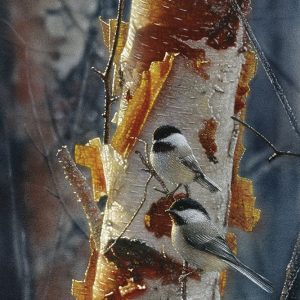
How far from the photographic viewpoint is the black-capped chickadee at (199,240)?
537mm

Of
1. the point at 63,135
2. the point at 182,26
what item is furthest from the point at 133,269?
the point at 63,135

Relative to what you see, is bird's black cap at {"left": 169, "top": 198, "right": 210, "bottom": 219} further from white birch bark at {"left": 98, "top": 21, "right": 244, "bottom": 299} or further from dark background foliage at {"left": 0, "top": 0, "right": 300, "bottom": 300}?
dark background foliage at {"left": 0, "top": 0, "right": 300, "bottom": 300}

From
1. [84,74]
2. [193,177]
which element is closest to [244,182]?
[193,177]

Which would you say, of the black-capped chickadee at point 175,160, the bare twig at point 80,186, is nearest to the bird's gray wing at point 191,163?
the black-capped chickadee at point 175,160

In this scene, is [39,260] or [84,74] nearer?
[84,74]

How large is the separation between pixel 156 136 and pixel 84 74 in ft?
4.30

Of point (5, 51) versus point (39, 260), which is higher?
point (5, 51)

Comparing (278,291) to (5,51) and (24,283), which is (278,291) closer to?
(24,283)

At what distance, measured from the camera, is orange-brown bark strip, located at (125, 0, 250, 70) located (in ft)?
1.78

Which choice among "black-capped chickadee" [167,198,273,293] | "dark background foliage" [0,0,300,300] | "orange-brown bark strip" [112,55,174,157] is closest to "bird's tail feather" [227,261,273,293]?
"black-capped chickadee" [167,198,273,293]

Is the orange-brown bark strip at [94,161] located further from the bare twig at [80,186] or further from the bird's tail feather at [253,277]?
the bird's tail feather at [253,277]

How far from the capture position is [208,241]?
546mm

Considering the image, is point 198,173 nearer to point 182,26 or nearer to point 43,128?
point 182,26

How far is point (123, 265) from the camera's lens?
0.57 m
